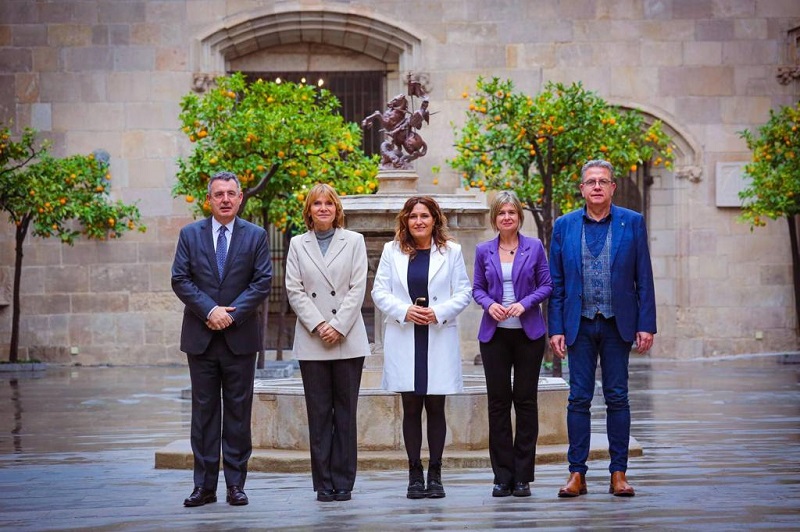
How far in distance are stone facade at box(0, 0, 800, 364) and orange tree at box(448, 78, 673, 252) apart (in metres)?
3.37

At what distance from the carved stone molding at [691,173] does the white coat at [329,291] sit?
53.8ft

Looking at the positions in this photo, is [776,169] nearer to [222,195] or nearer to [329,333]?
[329,333]

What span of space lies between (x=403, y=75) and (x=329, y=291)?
635 inches

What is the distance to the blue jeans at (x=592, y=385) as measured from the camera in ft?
26.9

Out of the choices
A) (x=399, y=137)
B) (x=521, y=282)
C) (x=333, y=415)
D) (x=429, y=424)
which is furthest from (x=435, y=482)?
(x=399, y=137)

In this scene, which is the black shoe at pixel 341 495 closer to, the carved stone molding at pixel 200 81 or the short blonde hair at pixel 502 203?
the short blonde hair at pixel 502 203

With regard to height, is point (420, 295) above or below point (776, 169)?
below

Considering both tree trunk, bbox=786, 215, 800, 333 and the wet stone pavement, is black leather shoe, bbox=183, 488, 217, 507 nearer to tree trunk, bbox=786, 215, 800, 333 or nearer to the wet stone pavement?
the wet stone pavement

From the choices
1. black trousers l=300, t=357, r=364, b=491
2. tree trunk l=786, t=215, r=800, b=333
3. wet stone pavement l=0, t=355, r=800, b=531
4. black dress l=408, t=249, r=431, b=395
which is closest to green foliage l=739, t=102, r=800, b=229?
tree trunk l=786, t=215, r=800, b=333

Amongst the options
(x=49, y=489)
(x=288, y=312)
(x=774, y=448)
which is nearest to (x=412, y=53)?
(x=288, y=312)

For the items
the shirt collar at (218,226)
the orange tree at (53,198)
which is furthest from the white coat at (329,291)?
the orange tree at (53,198)

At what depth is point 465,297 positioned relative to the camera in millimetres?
8516

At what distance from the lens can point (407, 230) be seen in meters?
8.63

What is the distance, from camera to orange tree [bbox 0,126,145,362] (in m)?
21.8
